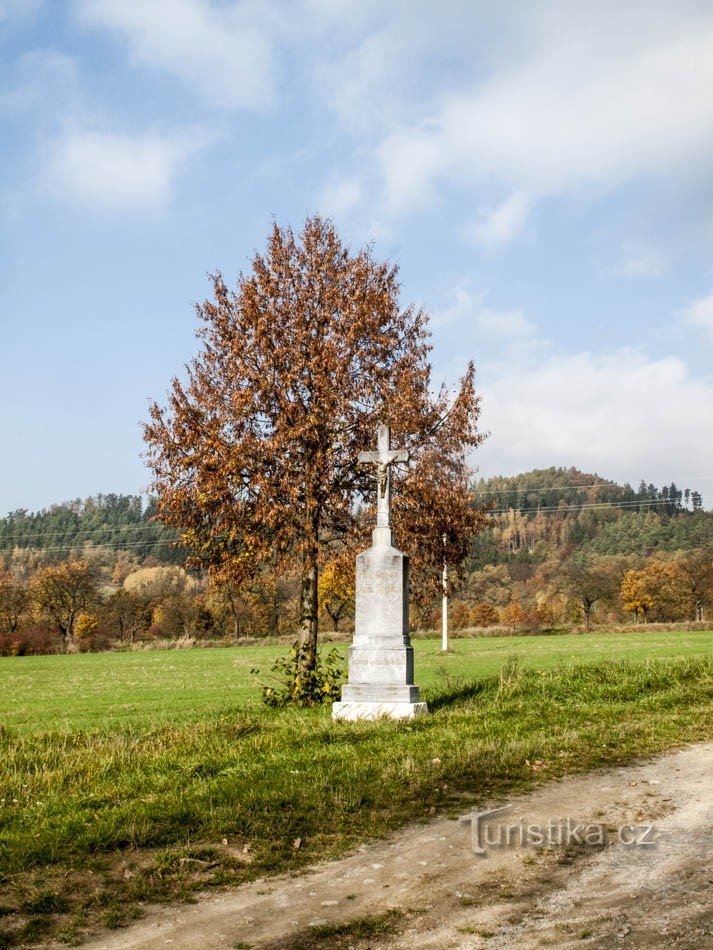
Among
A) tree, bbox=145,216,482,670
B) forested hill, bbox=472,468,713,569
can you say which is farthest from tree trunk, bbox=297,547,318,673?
forested hill, bbox=472,468,713,569

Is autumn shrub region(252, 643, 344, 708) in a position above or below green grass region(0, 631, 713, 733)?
above

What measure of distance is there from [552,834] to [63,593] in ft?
250

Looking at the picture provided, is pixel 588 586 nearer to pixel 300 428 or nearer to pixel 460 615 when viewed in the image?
pixel 460 615

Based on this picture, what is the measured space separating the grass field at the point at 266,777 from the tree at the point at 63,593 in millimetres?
67230

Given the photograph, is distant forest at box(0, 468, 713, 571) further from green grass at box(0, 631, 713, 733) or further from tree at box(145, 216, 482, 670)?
tree at box(145, 216, 482, 670)

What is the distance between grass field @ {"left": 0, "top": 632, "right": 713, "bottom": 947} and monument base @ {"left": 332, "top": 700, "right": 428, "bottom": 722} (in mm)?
375

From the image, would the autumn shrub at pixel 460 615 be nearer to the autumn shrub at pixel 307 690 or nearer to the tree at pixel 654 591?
the tree at pixel 654 591

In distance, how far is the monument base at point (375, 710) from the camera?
1195cm

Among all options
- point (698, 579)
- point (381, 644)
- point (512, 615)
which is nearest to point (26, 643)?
Answer: point (512, 615)

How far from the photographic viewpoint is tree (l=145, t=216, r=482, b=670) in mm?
15164

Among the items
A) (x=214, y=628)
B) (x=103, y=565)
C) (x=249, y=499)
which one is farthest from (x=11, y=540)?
(x=249, y=499)

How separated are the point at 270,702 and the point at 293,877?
898 cm

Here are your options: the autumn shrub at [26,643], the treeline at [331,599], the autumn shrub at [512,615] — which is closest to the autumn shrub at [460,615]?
the treeline at [331,599]

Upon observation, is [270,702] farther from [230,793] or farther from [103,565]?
[103,565]
